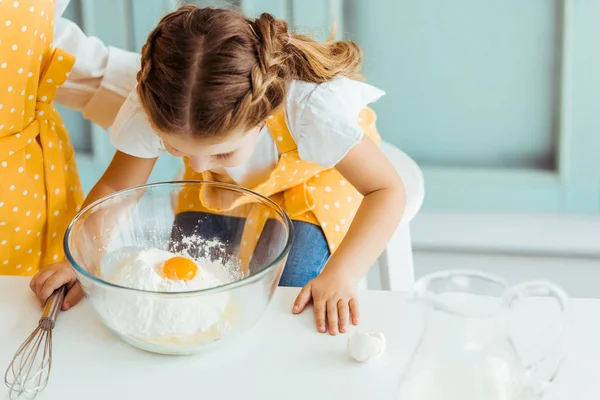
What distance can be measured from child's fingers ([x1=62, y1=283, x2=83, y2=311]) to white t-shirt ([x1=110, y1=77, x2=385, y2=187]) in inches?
12.5

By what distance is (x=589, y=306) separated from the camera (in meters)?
A: 0.78

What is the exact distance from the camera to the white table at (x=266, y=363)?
69 cm

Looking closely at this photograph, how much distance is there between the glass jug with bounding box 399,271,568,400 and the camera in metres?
0.55

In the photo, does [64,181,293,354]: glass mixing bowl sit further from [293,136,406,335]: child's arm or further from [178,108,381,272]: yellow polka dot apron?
[178,108,381,272]: yellow polka dot apron

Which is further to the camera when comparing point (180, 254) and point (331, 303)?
point (180, 254)

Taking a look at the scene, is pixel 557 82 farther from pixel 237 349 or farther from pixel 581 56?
pixel 237 349

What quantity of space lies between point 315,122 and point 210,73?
0.20 m

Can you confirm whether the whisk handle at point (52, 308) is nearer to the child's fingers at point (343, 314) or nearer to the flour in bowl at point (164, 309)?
the flour in bowl at point (164, 309)

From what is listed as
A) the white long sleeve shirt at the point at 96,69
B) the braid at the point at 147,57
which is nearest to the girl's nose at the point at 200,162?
the braid at the point at 147,57

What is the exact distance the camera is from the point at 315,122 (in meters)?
1.03

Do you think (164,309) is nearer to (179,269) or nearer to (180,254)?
(179,269)

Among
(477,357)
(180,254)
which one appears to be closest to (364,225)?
(180,254)

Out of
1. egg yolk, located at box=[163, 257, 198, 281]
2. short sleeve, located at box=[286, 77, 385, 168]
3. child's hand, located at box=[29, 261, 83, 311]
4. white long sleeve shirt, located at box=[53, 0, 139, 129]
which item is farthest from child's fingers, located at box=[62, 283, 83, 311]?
white long sleeve shirt, located at box=[53, 0, 139, 129]

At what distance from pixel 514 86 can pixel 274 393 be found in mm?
1104
